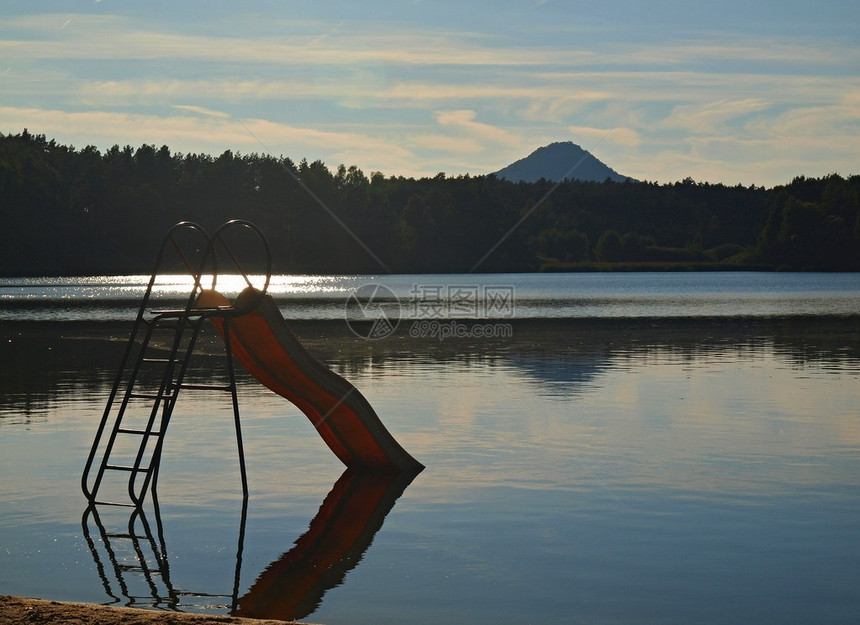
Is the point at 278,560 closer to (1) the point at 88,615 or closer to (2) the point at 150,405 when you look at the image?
(1) the point at 88,615

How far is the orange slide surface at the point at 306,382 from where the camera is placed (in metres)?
14.5

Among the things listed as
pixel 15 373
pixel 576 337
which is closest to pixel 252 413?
pixel 15 373

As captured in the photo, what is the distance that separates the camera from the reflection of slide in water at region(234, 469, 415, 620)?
9703 millimetres

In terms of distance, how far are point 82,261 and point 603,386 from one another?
152312mm

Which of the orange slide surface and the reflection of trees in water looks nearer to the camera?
the orange slide surface

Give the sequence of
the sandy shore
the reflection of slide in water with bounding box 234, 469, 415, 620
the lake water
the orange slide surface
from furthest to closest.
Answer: the orange slide surface → the lake water → the reflection of slide in water with bounding box 234, 469, 415, 620 → the sandy shore

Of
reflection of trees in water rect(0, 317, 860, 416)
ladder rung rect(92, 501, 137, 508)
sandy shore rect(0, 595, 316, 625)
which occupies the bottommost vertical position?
ladder rung rect(92, 501, 137, 508)

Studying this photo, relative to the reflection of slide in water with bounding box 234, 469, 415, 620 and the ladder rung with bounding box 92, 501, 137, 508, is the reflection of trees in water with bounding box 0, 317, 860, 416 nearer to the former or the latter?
the ladder rung with bounding box 92, 501, 137, 508

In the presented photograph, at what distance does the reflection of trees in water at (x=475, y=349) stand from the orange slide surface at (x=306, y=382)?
280 inches

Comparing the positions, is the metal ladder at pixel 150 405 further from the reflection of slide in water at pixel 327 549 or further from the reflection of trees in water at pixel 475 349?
the reflection of trees in water at pixel 475 349

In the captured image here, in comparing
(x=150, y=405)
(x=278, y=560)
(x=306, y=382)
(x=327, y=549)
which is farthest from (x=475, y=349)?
(x=278, y=560)

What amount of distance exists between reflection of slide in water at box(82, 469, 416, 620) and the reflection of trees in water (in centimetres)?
887

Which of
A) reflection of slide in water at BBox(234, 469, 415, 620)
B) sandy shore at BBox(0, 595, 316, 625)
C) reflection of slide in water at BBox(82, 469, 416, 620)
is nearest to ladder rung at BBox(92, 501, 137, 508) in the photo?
reflection of slide in water at BBox(82, 469, 416, 620)

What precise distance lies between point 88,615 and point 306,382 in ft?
21.9
